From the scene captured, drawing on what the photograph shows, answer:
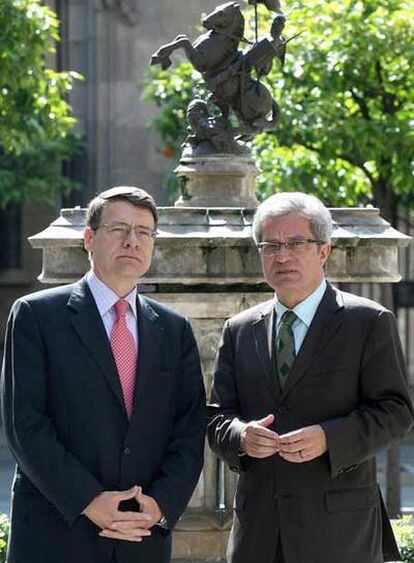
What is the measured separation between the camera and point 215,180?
771 cm

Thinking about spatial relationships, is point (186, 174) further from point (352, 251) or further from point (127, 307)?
point (127, 307)

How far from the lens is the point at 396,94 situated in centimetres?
1381

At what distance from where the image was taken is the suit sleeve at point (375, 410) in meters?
4.67

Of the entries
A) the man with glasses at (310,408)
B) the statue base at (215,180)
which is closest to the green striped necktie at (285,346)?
the man with glasses at (310,408)

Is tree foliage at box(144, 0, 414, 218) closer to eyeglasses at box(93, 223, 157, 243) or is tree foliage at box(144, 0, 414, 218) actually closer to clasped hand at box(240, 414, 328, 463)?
eyeglasses at box(93, 223, 157, 243)

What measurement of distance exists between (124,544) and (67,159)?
17081 millimetres

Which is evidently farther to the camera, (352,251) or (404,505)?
(404,505)

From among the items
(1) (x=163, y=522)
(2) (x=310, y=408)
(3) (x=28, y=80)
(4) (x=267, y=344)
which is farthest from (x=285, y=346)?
(3) (x=28, y=80)

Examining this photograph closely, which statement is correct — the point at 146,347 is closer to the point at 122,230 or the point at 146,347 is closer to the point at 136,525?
the point at 122,230

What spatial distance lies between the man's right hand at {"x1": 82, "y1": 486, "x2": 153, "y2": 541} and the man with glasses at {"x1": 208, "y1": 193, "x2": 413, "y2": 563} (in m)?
0.39

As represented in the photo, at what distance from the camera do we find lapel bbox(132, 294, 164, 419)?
4.81 metres

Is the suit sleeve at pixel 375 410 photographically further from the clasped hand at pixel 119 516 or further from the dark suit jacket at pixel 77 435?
the clasped hand at pixel 119 516

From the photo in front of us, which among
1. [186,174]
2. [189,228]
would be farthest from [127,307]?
[186,174]

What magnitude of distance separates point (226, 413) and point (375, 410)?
519 millimetres
